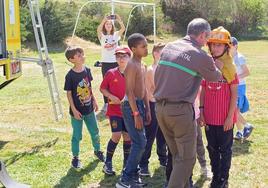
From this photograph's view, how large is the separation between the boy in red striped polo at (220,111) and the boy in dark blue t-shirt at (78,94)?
147 centimetres

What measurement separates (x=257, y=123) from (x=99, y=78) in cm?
728

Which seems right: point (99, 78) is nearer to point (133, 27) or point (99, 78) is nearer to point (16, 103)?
point (16, 103)

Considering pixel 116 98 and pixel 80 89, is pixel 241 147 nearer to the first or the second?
pixel 116 98

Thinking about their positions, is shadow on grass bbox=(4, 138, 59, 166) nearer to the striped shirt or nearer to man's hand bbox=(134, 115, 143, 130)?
man's hand bbox=(134, 115, 143, 130)

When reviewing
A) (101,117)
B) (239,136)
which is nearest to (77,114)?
(239,136)

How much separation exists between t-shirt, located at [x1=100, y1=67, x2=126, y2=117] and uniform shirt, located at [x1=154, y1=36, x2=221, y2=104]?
116 cm

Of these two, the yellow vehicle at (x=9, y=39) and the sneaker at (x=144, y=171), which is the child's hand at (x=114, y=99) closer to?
the sneaker at (x=144, y=171)

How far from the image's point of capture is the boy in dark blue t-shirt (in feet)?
18.0

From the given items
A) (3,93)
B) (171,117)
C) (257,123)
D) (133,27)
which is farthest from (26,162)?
(133,27)

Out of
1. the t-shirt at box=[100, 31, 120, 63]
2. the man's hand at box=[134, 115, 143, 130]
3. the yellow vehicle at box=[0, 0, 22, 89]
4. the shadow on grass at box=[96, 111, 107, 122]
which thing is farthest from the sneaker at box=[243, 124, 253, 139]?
the yellow vehicle at box=[0, 0, 22, 89]

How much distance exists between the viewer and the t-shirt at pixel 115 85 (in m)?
5.24

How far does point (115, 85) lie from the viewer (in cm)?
529

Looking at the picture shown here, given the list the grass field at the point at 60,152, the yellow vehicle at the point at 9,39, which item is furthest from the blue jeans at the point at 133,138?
the yellow vehicle at the point at 9,39

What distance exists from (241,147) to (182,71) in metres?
2.92
